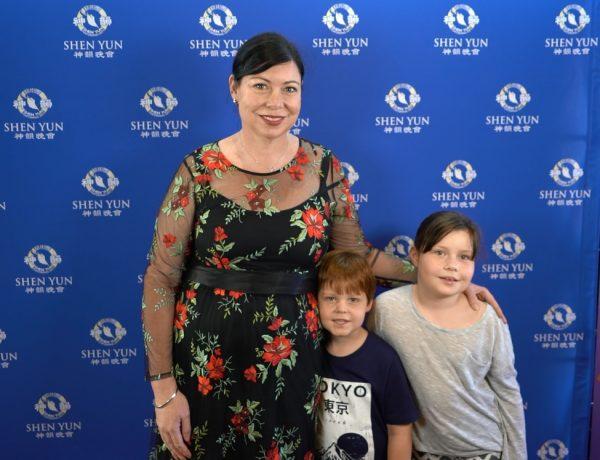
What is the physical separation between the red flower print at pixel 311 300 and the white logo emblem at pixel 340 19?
3.44 feet

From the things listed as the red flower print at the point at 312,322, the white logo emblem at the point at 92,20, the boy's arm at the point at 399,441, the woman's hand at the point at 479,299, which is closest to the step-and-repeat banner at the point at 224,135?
the white logo emblem at the point at 92,20

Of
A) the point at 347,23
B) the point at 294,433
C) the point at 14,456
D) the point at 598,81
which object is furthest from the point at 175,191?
the point at 598,81

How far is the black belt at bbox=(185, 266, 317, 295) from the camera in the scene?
5.05 ft

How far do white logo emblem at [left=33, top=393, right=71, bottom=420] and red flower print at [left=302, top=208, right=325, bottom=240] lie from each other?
4.66ft

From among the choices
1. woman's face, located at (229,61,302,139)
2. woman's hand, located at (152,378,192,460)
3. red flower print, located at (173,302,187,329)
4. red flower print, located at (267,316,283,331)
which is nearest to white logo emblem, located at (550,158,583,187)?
woman's face, located at (229,61,302,139)

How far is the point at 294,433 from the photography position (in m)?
1.59

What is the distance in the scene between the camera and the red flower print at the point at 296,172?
1593 mm

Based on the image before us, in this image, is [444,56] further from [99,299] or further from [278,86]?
[99,299]

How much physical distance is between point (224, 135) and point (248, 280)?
31.0 inches

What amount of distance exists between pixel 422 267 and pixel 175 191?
81 cm

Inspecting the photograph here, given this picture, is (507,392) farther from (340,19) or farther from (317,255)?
(340,19)

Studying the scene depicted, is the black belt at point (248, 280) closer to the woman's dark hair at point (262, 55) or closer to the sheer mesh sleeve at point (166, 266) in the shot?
the sheer mesh sleeve at point (166, 266)

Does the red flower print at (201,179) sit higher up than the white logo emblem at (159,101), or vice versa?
the white logo emblem at (159,101)

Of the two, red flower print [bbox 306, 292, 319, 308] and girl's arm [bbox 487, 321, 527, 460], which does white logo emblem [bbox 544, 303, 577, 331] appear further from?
red flower print [bbox 306, 292, 319, 308]
